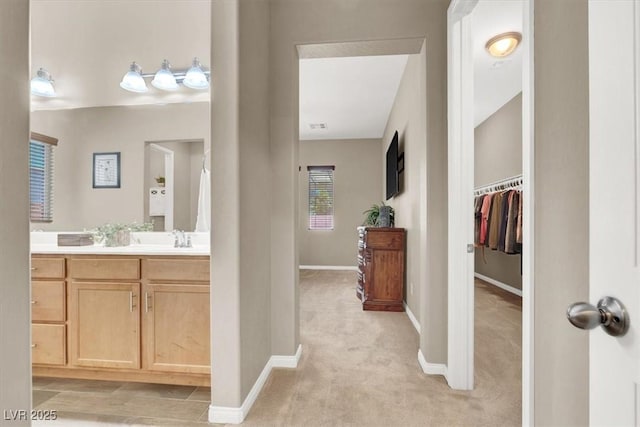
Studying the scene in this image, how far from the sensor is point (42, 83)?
2582 millimetres

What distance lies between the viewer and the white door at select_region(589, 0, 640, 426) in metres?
0.50

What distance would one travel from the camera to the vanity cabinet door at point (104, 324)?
194 centimetres

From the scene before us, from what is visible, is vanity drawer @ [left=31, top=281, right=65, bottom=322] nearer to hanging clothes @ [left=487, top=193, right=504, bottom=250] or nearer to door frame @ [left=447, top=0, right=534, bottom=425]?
door frame @ [left=447, top=0, right=534, bottom=425]

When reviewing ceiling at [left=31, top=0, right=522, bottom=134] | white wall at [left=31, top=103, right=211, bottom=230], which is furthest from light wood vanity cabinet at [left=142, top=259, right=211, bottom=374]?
ceiling at [left=31, top=0, right=522, bottom=134]

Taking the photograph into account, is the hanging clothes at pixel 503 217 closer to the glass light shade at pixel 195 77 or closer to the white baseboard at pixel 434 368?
the white baseboard at pixel 434 368

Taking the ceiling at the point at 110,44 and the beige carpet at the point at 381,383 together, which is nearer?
the beige carpet at the point at 381,383

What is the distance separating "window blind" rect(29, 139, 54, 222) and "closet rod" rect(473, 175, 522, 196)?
16.3ft

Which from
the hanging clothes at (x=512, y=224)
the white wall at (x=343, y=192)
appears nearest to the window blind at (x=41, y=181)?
the white wall at (x=343, y=192)

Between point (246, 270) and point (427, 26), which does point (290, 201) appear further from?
point (427, 26)

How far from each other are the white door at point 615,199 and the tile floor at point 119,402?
5.75ft

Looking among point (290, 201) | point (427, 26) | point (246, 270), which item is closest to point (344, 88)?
point (427, 26)

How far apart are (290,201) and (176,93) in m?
1.30

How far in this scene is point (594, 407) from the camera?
60cm

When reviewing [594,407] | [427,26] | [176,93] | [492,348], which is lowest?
[492,348]
